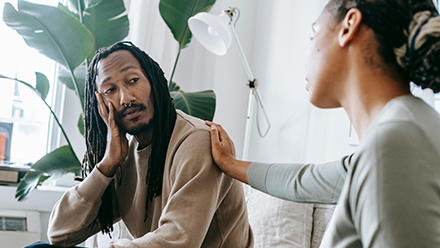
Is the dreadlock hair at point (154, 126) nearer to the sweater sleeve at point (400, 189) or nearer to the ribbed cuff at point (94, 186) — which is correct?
the ribbed cuff at point (94, 186)

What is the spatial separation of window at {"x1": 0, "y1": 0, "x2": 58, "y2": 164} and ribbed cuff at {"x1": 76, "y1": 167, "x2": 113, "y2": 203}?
61.3 inches

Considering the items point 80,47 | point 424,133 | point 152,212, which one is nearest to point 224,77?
point 80,47

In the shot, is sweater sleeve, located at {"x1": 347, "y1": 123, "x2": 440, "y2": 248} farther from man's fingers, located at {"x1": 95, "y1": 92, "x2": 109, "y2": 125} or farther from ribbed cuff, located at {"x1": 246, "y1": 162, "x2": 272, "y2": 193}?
man's fingers, located at {"x1": 95, "y1": 92, "x2": 109, "y2": 125}

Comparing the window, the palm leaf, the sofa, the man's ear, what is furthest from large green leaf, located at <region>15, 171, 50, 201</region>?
the man's ear

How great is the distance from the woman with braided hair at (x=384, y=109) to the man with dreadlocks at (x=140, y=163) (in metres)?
0.45

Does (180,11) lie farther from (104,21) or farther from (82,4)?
(82,4)

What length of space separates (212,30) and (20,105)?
1.41 m

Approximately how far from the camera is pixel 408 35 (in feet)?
1.89

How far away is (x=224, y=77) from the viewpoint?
2.93m

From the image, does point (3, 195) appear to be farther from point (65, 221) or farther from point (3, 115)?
point (65, 221)

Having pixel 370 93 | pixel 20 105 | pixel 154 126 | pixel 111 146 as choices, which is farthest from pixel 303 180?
pixel 20 105

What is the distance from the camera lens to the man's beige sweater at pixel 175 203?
951 mm

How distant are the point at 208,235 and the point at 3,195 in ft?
5.58

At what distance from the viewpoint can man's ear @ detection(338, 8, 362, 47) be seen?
604 millimetres
